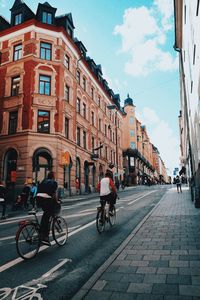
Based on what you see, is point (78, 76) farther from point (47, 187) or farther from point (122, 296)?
point (122, 296)

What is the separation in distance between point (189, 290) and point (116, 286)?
38.4 inches

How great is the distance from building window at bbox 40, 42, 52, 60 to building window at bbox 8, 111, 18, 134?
637 centimetres

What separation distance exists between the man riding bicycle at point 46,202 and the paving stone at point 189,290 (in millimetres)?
3280

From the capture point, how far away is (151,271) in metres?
3.98

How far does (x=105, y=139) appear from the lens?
3919cm

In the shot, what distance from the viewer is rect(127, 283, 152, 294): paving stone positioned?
326 centimetres

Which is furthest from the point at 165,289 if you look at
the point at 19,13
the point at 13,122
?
the point at 19,13

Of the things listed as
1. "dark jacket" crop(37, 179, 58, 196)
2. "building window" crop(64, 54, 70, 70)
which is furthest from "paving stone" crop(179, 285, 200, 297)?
"building window" crop(64, 54, 70, 70)

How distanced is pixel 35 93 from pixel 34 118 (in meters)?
2.47

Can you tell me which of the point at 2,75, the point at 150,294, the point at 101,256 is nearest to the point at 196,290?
the point at 150,294

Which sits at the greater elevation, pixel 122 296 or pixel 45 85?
pixel 45 85

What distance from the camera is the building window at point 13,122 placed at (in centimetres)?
2341

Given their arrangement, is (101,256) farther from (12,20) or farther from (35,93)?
(12,20)

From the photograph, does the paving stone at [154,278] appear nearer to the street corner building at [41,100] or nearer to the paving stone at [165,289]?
the paving stone at [165,289]
